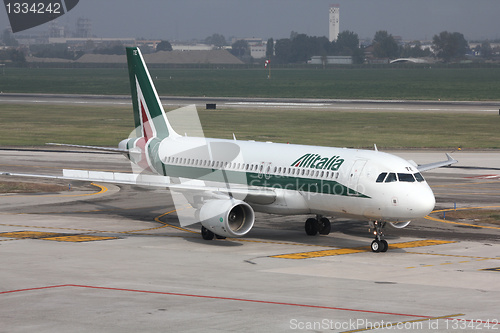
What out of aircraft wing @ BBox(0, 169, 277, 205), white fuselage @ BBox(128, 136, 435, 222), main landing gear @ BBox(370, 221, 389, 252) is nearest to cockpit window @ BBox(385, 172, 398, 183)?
white fuselage @ BBox(128, 136, 435, 222)

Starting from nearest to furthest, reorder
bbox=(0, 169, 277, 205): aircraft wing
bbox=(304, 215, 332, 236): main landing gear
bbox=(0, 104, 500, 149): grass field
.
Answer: bbox=(0, 169, 277, 205): aircraft wing → bbox=(304, 215, 332, 236): main landing gear → bbox=(0, 104, 500, 149): grass field

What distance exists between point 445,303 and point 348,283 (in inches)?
174

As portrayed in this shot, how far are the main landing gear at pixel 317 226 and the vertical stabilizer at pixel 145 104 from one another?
1114 cm

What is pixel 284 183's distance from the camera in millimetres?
41344

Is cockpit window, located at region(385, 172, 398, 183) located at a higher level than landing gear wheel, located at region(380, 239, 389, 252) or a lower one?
→ higher

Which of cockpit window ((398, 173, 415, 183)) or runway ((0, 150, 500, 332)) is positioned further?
cockpit window ((398, 173, 415, 183))

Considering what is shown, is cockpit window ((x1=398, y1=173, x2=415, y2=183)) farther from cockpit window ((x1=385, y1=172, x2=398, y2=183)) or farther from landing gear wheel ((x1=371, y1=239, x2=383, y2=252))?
landing gear wheel ((x1=371, y1=239, x2=383, y2=252))

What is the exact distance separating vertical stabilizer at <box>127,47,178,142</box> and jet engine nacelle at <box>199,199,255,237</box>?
10692 mm

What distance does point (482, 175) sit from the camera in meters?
66.0

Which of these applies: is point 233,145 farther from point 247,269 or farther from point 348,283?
point 348,283

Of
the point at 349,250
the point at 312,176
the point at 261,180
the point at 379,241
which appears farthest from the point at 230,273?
the point at 261,180

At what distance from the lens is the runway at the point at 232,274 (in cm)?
2548

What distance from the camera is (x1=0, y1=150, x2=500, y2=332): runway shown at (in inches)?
1003

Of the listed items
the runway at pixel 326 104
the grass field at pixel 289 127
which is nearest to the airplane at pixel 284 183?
the grass field at pixel 289 127
